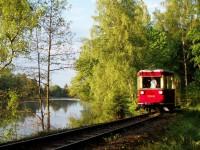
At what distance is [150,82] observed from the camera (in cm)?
3025

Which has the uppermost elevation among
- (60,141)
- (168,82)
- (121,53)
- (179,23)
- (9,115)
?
(179,23)

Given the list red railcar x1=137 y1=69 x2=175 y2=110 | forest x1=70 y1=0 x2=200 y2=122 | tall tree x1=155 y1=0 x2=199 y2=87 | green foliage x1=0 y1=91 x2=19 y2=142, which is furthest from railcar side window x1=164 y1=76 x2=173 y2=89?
tall tree x1=155 y1=0 x2=199 y2=87

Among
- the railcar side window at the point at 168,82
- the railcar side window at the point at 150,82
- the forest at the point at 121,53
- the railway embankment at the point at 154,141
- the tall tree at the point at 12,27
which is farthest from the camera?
the forest at the point at 121,53

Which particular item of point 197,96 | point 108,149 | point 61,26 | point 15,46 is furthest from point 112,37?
point 108,149

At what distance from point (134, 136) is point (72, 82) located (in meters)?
59.2

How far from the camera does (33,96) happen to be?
28.6m

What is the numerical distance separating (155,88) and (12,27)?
10.6 meters

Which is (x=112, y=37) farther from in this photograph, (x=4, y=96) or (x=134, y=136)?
(x=134, y=136)

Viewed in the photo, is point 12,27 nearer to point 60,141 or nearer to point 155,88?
point 155,88

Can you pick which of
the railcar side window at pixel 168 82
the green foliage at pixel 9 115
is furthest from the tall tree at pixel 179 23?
the green foliage at pixel 9 115

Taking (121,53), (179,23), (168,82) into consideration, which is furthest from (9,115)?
(179,23)

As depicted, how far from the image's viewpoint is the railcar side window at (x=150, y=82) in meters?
29.8

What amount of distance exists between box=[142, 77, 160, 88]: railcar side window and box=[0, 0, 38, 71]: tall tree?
9.05m

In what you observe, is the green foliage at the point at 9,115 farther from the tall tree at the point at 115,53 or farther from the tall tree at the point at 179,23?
the tall tree at the point at 179,23
